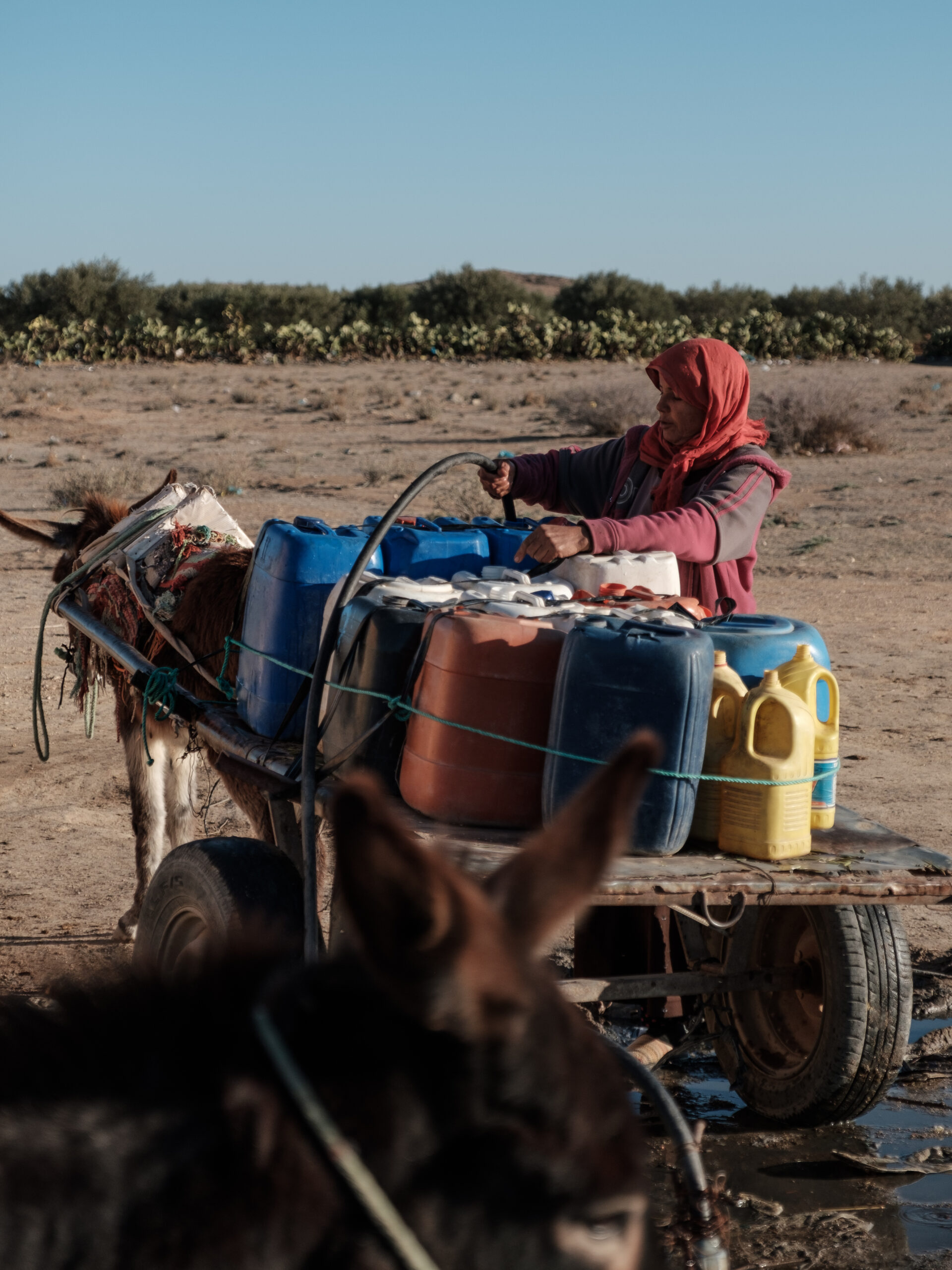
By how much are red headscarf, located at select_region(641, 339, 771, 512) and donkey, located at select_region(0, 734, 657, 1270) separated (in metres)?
3.28

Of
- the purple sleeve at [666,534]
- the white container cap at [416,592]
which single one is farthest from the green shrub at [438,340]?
the white container cap at [416,592]

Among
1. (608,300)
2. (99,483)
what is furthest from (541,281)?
(99,483)

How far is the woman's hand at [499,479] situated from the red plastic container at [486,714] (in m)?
1.60

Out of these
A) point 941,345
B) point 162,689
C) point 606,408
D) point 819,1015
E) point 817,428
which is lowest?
point 819,1015

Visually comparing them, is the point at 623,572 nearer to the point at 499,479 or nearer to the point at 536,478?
the point at 499,479

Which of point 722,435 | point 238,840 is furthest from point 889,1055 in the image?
point 722,435

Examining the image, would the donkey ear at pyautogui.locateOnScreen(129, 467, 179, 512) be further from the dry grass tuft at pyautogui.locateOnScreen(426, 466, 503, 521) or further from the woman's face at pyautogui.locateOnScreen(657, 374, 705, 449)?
the dry grass tuft at pyautogui.locateOnScreen(426, 466, 503, 521)

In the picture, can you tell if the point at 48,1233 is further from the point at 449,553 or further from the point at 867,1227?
the point at 449,553

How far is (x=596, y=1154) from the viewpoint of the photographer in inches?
40.9

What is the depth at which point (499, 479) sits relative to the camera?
441cm

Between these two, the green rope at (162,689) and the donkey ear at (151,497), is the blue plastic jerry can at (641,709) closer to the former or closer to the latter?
the green rope at (162,689)

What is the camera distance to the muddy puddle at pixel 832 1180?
116 inches

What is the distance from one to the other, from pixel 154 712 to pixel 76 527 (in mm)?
1428

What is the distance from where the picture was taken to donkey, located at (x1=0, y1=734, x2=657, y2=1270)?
38.8 inches
